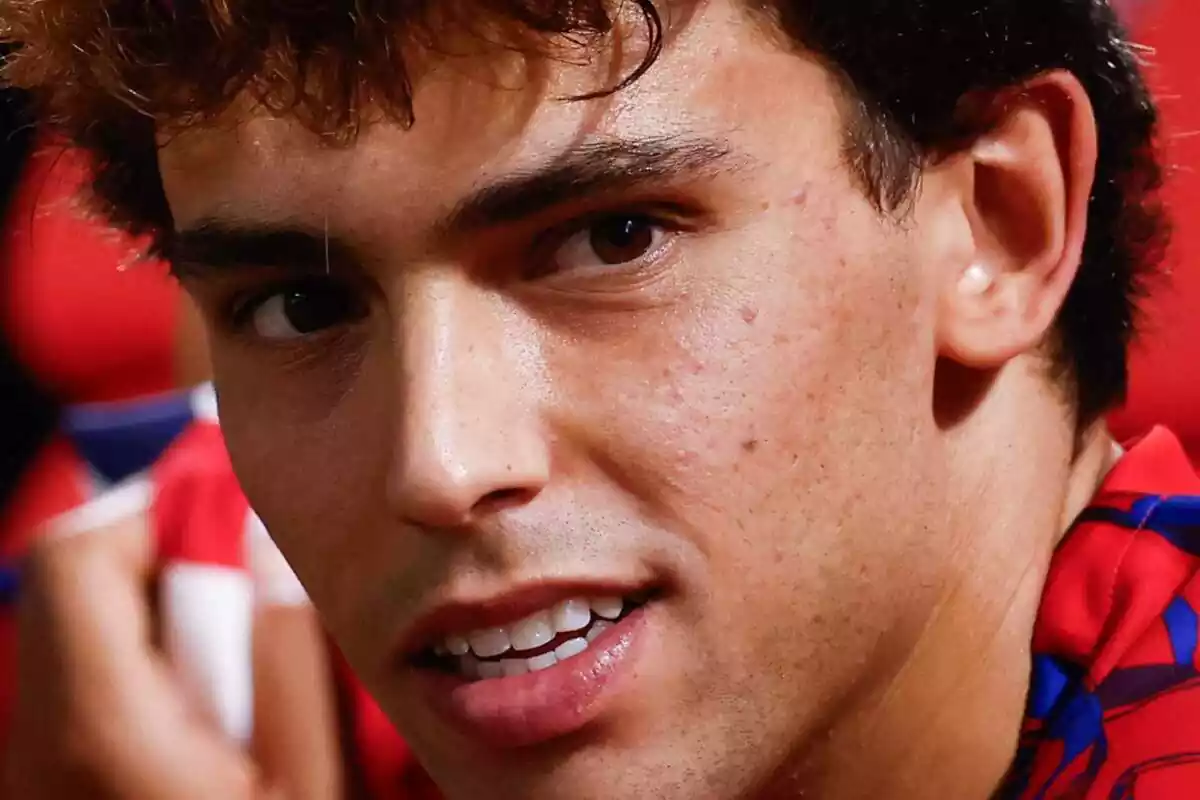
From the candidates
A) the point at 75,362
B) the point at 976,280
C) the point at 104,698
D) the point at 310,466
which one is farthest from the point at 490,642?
the point at 75,362

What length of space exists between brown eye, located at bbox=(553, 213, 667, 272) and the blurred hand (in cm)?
70

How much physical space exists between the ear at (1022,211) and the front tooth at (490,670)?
0.32m

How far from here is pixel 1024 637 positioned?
0.88 metres

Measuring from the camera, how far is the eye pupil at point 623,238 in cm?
74

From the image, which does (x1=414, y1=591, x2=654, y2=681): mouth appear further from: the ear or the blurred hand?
the blurred hand

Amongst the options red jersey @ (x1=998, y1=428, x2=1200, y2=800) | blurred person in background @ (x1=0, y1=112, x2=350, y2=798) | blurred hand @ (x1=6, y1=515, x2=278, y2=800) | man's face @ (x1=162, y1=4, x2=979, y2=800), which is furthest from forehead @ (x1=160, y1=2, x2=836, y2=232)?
blurred person in background @ (x1=0, y1=112, x2=350, y2=798)

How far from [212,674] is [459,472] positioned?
0.67 meters

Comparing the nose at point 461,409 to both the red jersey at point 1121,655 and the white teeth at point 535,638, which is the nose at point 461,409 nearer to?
the white teeth at point 535,638

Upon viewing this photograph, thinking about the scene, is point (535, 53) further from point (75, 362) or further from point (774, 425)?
point (75, 362)

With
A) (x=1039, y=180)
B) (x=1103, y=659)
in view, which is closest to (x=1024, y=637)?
(x=1103, y=659)

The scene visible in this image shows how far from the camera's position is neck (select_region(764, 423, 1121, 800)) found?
2.82 ft

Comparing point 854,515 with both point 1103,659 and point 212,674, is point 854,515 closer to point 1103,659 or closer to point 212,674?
point 1103,659

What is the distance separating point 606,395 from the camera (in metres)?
0.72

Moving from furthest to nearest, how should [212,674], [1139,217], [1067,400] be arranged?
[212,674], [1139,217], [1067,400]
